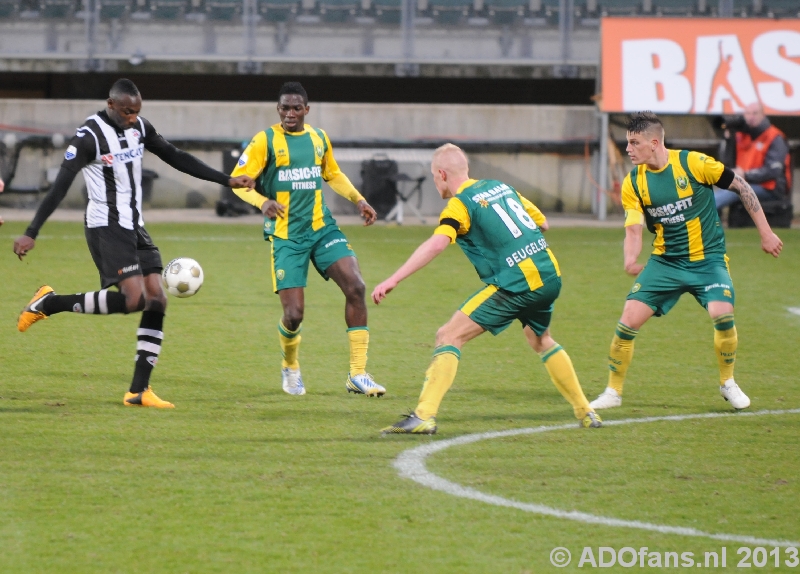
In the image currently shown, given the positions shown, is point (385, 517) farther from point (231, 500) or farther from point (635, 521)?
point (635, 521)

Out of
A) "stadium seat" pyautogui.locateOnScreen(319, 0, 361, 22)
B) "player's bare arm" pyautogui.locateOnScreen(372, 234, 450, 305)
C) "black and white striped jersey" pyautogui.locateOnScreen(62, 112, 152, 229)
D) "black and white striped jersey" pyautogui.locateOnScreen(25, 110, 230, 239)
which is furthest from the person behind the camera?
"stadium seat" pyautogui.locateOnScreen(319, 0, 361, 22)

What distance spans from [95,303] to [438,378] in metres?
2.17

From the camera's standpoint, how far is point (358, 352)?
7477 mm

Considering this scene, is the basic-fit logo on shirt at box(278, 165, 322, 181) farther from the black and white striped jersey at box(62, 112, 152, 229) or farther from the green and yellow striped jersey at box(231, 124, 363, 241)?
the black and white striped jersey at box(62, 112, 152, 229)

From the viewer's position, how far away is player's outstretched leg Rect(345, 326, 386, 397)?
7.31 metres

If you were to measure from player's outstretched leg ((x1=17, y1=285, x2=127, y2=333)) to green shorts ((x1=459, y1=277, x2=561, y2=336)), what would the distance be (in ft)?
6.96

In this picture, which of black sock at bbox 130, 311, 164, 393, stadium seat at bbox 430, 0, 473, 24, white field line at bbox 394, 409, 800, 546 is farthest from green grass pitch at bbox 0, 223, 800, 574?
stadium seat at bbox 430, 0, 473, 24

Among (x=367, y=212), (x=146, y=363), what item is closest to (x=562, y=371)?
(x=367, y=212)

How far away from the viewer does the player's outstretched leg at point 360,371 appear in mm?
7309

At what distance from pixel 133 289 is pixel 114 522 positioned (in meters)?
2.43

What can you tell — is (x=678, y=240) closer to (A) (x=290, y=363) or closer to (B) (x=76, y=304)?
(A) (x=290, y=363)

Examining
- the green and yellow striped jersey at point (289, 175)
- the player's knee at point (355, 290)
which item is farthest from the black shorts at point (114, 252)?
the player's knee at point (355, 290)

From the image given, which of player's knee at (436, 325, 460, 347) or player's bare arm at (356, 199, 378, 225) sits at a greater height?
player's bare arm at (356, 199, 378, 225)

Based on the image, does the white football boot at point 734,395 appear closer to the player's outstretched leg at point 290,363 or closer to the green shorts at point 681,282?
the green shorts at point 681,282
